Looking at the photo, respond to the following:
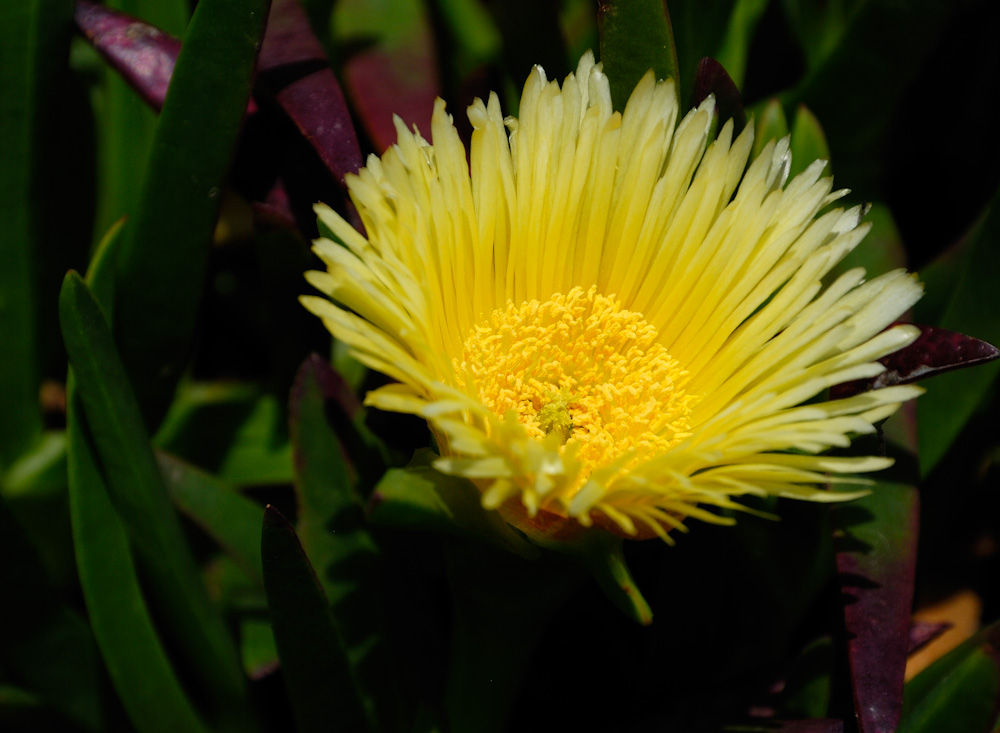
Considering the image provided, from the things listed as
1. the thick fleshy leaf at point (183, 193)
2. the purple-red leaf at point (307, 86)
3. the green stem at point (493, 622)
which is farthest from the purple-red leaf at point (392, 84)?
the green stem at point (493, 622)

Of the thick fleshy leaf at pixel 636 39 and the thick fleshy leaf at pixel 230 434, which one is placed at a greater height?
the thick fleshy leaf at pixel 636 39

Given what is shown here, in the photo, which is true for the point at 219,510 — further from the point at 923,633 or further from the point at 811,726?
the point at 923,633

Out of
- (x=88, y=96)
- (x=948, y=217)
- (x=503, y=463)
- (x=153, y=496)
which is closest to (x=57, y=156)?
(x=88, y=96)

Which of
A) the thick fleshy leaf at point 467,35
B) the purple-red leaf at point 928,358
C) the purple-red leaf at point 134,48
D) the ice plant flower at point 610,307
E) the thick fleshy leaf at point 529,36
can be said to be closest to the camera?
the ice plant flower at point 610,307

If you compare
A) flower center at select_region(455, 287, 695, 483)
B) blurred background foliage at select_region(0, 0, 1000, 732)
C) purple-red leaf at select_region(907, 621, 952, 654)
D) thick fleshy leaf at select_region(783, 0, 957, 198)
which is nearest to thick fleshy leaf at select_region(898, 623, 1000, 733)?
blurred background foliage at select_region(0, 0, 1000, 732)

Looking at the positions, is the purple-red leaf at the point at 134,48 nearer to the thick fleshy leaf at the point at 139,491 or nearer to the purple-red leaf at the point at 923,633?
the thick fleshy leaf at the point at 139,491

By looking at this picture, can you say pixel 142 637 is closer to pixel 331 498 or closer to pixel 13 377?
pixel 331 498

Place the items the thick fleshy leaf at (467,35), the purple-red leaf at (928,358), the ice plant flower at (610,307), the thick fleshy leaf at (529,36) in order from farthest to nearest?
the thick fleshy leaf at (467,35) → the thick fleshy leaf at (529,36) → the purple-red leaf at (928,358) → the ice plant flower at (610,307)

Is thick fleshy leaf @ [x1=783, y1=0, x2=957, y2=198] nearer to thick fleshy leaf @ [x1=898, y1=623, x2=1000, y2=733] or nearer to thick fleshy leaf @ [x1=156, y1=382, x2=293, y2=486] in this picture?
thick fleshy leaf @ [x1=898, y1=623, x2=1000, y2=733]
